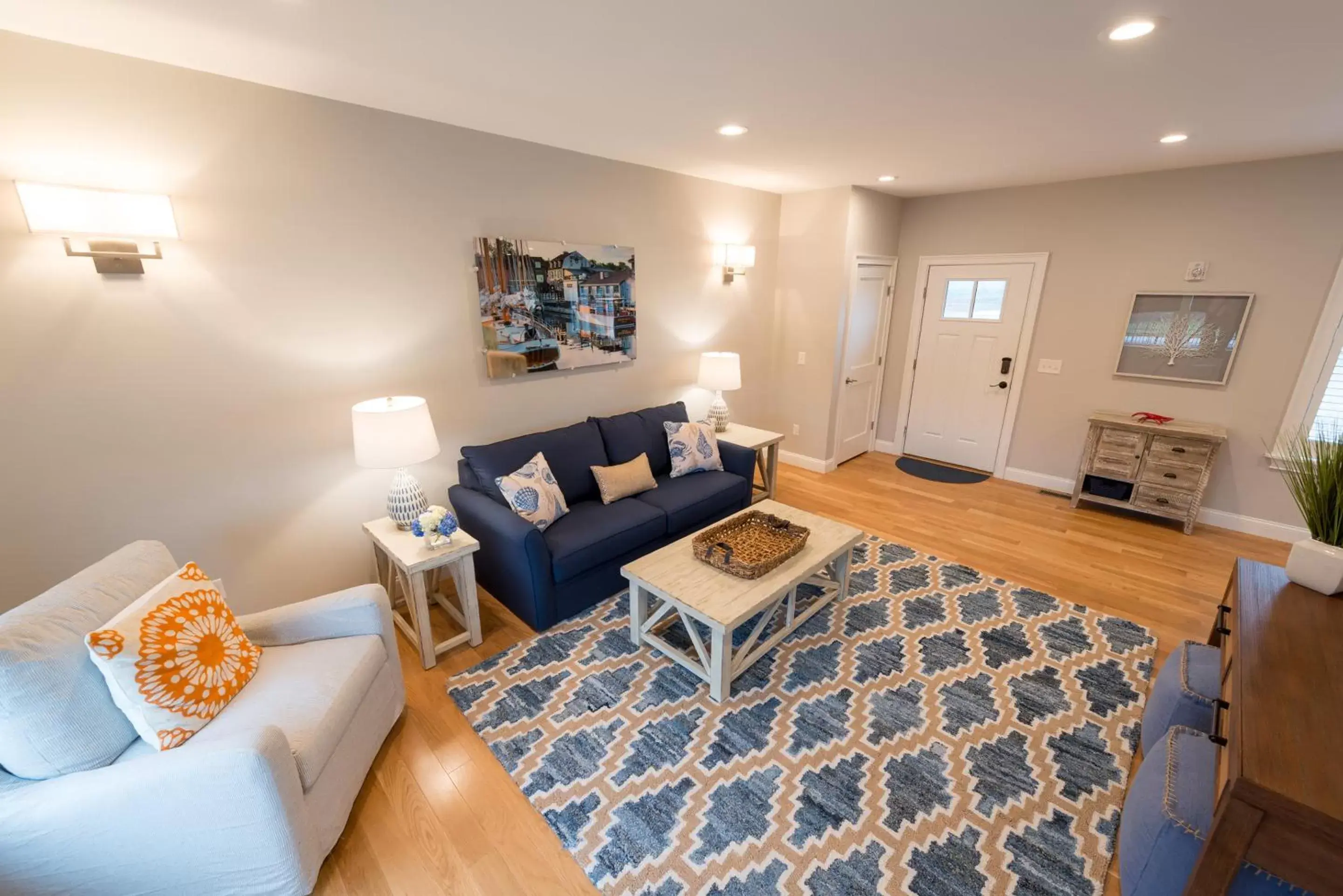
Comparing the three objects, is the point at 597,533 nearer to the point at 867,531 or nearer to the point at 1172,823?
the point at 867,531

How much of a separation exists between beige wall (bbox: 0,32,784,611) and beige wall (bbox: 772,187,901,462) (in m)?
2.04

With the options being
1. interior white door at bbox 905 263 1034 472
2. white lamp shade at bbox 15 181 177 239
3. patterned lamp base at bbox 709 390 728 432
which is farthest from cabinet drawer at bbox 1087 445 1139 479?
white lamp shade at bbox 15 181 177 239

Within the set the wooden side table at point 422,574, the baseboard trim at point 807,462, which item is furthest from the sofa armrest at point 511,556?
the baseboard trim at point 807,462

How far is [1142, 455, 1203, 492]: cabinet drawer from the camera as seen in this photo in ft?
11.8

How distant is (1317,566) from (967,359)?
3217mm

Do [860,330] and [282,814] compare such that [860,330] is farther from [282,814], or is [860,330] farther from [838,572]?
[282,814]

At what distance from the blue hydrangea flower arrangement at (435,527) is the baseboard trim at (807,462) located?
3.46 meters

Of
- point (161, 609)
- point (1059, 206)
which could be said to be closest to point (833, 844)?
point (161, 609)

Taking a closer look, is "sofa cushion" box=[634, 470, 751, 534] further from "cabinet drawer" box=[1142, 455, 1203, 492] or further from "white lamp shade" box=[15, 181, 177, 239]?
"cabinet drawer" box=[1142, 455, 1203, 492]

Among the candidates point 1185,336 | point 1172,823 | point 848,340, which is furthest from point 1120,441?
point 1172,823

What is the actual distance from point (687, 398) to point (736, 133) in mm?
2051

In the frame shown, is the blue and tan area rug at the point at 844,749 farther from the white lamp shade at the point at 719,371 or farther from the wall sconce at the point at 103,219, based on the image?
the wall sconce at the point at 103,219

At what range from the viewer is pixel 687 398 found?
4340 millimetres

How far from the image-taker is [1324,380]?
327 centimetres
